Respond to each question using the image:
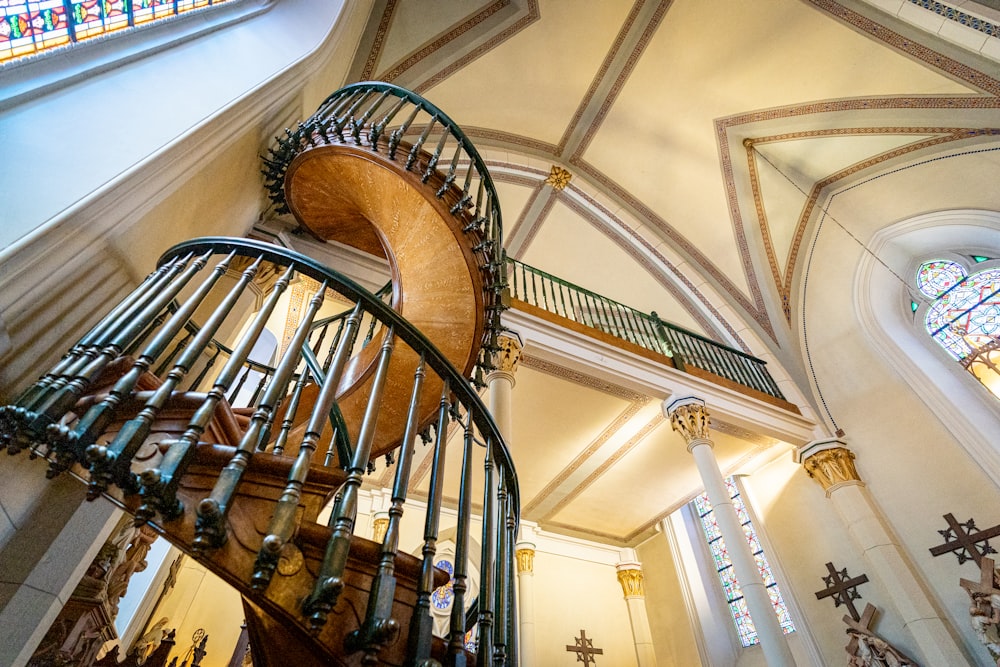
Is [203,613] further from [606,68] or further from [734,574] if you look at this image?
[606,68]

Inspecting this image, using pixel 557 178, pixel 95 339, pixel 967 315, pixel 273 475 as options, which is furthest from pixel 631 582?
pixel 95 339

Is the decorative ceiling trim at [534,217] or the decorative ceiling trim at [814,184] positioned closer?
the decorative ceiling trim at [814,184]

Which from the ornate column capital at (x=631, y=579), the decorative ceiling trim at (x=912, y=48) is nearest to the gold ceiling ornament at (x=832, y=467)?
the ornate column capital at (x=631, y=579)

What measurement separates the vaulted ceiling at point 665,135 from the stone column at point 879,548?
1028mm

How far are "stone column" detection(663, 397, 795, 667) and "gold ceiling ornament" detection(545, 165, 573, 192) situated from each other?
452 centimetres

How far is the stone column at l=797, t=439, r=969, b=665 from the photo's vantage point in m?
4.91

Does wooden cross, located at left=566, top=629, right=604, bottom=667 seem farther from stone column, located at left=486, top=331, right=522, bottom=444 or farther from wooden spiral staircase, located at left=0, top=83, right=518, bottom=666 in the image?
wooden spiral staircase, located at left=0, top=83, right=518, bottom=666

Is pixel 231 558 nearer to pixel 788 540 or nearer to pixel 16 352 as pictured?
pixel 16 352

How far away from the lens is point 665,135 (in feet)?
27.9

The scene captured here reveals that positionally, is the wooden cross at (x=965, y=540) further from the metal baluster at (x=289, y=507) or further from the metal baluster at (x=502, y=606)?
the metal baluster at (x=289, y=507)

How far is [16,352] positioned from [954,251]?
933 centimetres

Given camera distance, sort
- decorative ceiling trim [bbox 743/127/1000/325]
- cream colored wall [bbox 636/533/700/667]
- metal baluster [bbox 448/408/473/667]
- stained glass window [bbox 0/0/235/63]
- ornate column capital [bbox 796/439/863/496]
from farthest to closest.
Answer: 1. cream colored wall [bbox 636/533/700/667]
2. decorative ceiling trim [bbox 743/127/1000/325]
3. ornate column capital [bbox 796/439/863/496]
4. stained glass window [bbox 0/0/235/63]
5. metal baluster [bbox 448/408/473/667]

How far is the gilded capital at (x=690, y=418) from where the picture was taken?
5902 mm

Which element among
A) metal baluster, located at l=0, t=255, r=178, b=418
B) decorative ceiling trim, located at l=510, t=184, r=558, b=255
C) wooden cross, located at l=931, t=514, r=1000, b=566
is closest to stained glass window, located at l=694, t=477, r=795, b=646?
wooden cross, located at l=931, t=514, r=1000, b=566
